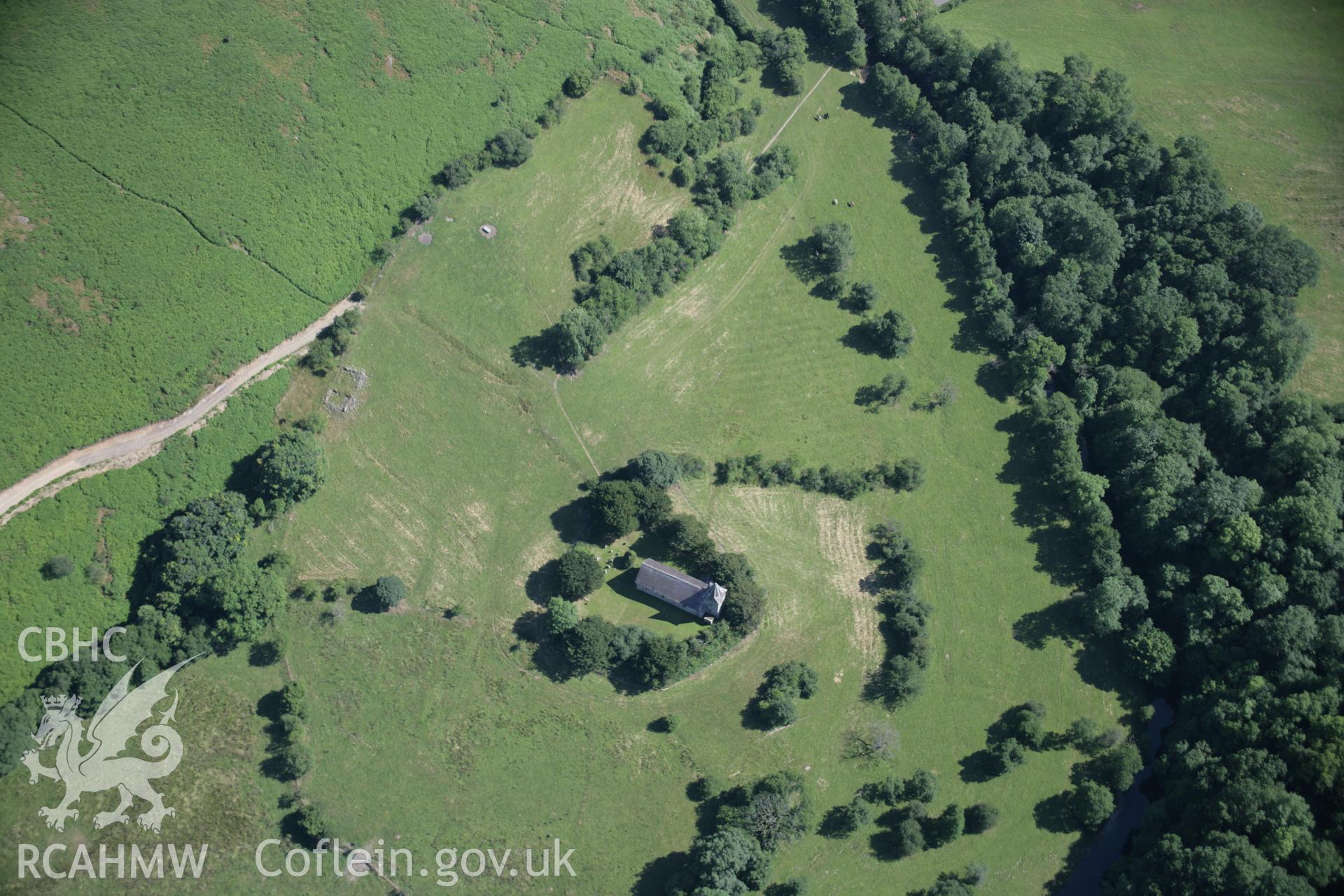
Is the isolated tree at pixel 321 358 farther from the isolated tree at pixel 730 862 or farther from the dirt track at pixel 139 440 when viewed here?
the isolated tree at pixel 730 862

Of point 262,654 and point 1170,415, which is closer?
point 262,654

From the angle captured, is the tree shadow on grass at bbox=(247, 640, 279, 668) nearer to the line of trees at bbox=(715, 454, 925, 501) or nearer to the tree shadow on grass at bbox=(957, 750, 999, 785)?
the line of trees at bbox=(715, 454, 925, 501)

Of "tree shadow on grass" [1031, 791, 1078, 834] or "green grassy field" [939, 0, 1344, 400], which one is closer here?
"tree shadow on grass" [1031, 791, 1078, 834]

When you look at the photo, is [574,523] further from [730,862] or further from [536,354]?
[730,862]

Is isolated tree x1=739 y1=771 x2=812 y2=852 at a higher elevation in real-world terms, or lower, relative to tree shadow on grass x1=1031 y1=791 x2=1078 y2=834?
lower

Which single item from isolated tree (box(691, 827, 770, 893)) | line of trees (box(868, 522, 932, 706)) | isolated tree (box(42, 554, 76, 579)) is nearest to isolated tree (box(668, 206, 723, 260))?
line of trees (box(868, 522, 932, 706))
